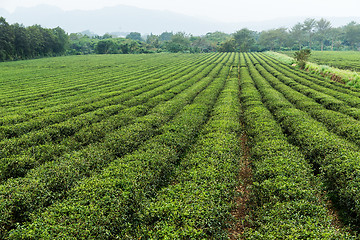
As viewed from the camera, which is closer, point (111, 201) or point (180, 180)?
point (111, 201)

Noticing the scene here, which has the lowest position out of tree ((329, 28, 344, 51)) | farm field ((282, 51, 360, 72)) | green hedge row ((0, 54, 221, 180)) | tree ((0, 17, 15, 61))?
green hedge row ((0, 54, 221, 180))

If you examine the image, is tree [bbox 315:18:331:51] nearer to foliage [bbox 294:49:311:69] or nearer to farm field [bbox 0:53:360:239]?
foliage [bbox 294:49:311:69]

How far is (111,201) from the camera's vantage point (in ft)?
24.0

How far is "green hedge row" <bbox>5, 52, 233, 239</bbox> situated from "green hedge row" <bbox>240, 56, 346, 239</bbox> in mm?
4420

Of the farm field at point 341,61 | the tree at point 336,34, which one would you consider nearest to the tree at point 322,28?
the tree at point 336,34

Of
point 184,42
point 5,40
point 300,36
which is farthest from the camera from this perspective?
point 184,42

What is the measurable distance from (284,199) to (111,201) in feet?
22.5

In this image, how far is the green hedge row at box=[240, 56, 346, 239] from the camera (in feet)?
20.0

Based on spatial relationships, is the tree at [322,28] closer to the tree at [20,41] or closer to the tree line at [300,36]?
the tree line at [300,36]

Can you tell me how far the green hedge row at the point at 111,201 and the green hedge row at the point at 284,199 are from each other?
4.42 meters

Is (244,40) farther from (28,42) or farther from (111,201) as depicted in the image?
(111,201)

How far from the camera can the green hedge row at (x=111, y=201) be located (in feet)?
20.3

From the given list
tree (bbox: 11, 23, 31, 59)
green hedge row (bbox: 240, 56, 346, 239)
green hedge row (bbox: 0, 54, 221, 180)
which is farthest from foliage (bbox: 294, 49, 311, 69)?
tree (bbox: 11, 23, 31, 59)

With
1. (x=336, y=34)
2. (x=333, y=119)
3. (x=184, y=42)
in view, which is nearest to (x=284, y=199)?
(x=333, y=119)
